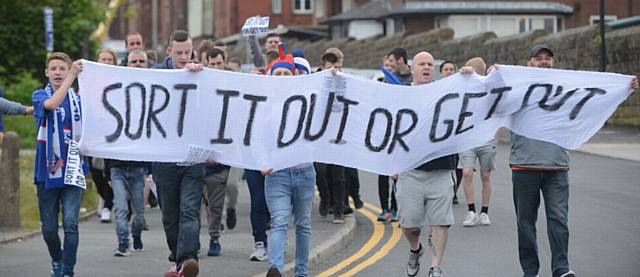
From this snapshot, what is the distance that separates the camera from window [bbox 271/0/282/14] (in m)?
83.4

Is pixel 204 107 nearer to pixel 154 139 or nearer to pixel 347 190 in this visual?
pixel 154 139

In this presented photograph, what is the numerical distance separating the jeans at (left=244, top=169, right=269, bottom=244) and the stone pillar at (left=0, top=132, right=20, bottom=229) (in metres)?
3.75

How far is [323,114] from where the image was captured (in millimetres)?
9875

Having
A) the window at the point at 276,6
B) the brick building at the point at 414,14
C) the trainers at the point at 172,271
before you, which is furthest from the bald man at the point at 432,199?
the window at the point at 276,6

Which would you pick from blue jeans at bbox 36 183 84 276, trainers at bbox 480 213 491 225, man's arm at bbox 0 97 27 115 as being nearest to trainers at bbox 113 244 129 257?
blue jeans at bbox 36 183 84 276

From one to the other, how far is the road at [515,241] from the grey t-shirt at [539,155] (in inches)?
52.3

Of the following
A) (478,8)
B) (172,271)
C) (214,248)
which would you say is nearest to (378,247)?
(214,248)

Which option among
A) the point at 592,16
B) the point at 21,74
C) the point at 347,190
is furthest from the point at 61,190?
the point at 592,16

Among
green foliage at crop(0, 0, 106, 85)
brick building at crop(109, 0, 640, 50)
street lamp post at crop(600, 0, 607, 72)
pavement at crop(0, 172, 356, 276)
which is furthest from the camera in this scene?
brick building at crop(109, 0, 640, 50)

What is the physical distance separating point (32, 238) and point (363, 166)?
4.94m

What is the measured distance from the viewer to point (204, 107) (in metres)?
9.89

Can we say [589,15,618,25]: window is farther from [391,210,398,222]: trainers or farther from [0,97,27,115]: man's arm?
[0,97,27,115]: man's arm

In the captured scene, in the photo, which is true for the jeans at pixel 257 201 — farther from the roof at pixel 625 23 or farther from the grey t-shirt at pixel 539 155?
the roof at pixel 625 23

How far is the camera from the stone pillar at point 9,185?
13930 millimetres
